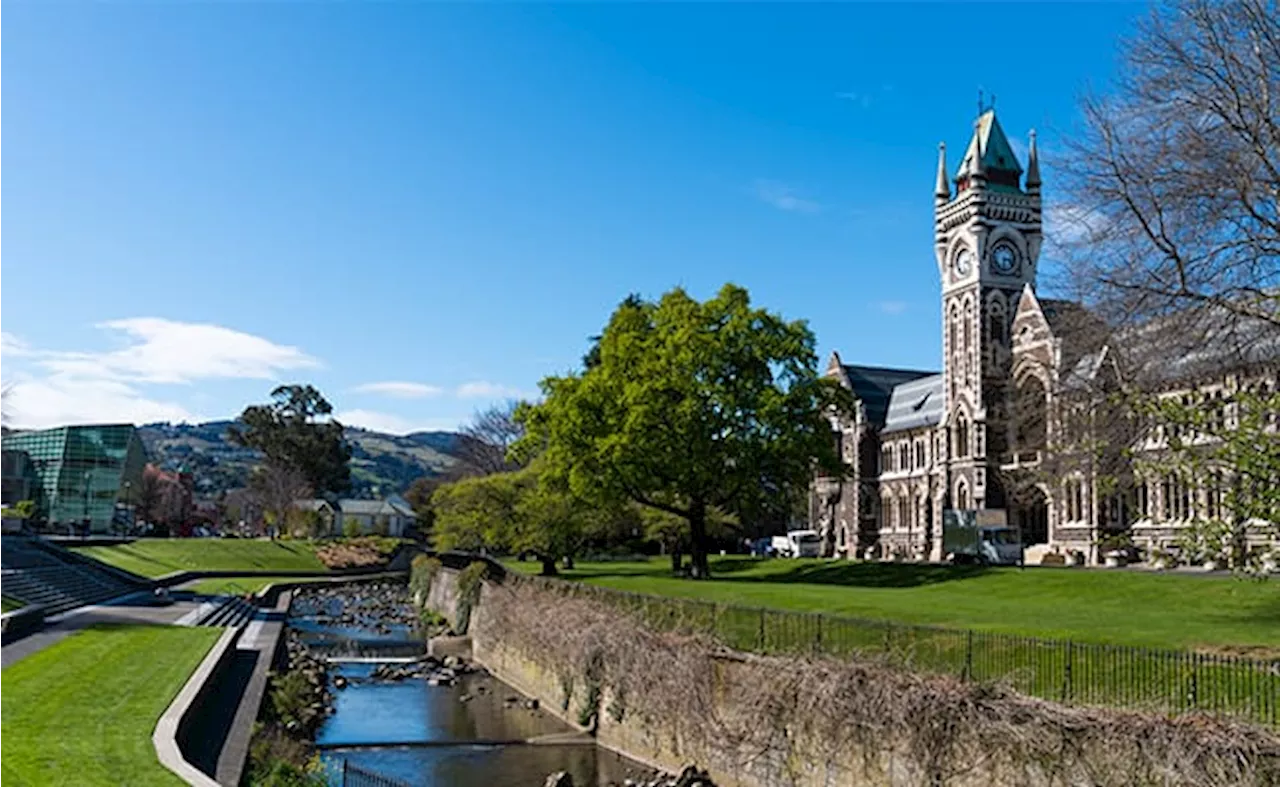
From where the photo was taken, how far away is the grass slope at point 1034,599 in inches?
914

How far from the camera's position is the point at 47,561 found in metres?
47.8

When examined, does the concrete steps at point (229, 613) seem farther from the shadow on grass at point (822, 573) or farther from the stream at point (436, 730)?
the shadow on grass at point (822, 573)

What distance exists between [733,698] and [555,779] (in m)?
3.91

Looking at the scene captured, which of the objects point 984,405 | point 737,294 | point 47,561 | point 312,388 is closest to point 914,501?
point 984,405

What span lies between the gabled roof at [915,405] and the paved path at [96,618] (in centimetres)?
4885

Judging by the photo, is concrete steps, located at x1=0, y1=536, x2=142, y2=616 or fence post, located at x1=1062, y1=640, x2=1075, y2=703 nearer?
fence post, located at x1=1062, y1=640, x2=1075, y2=703

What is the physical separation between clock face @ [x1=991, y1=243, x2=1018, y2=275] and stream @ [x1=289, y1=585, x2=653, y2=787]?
42.4 m

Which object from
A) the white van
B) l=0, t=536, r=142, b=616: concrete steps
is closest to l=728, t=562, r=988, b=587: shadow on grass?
l=0, t=536, r=142, b=616: concrete steps

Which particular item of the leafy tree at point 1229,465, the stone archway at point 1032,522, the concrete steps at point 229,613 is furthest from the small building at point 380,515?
the leafy tree at point 1229,465

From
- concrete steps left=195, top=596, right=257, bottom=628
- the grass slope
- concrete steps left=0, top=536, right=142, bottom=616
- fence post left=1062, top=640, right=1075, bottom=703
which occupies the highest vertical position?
the grass slope

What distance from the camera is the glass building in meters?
108

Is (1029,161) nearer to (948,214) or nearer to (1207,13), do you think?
(948,214)

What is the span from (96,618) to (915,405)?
58181 mm

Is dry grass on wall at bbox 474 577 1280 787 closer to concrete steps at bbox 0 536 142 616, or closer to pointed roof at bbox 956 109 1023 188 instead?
concrete steps at bbox 0 536 142 616
